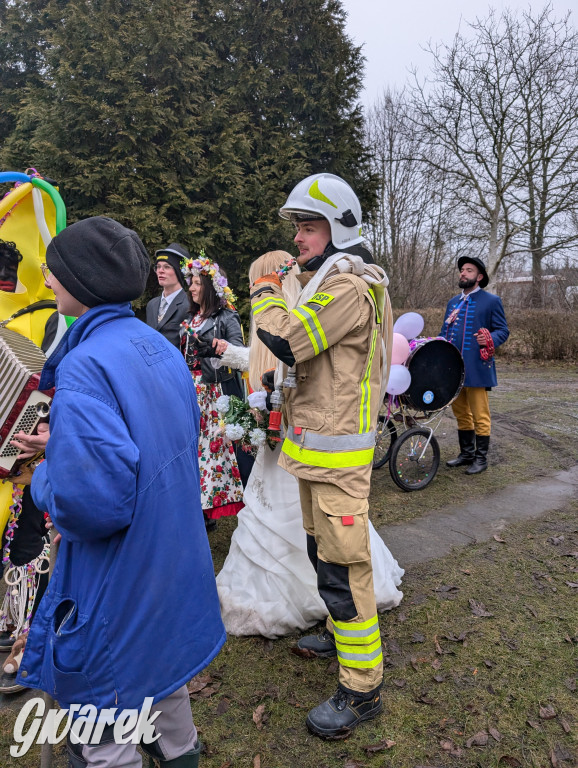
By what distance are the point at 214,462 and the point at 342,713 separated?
2.30 m

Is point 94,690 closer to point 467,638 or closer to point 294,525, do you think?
point 294,525

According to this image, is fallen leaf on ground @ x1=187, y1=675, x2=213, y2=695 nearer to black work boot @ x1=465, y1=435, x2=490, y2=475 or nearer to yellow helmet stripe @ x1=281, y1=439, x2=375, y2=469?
yellow helmet stripe @ x1=281, y1=439, x2=375, y2=469

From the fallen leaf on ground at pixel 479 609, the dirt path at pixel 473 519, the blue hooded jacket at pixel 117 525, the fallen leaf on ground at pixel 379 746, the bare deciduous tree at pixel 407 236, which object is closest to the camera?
the blue hooded jacket at pixel 117 525

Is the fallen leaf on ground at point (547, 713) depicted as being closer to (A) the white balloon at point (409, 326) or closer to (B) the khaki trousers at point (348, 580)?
(B) the khaki trousers at point (348, 580)

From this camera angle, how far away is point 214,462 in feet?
14.3

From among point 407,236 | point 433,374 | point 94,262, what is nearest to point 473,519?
point 433,374

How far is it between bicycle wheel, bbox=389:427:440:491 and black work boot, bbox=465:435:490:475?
21.9 inches

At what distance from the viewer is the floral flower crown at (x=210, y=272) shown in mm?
4398

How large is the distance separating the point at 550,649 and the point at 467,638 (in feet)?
1.42

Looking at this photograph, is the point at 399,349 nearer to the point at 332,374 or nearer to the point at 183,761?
the point at 332,374

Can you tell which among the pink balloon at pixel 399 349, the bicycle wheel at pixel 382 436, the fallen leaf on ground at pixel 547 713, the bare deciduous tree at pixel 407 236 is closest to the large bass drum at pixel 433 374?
the pink balloon at pixel 399 349

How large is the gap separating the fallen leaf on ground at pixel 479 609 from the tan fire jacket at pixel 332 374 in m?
1.54

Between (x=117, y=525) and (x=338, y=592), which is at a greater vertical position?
(x=117, y=525)

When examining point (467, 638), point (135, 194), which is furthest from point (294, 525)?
point (135, 194)
